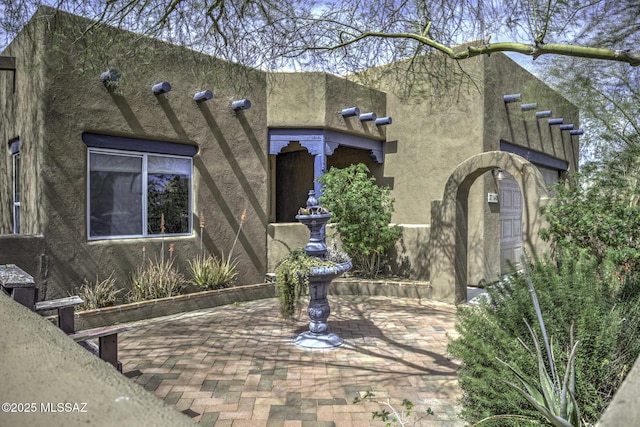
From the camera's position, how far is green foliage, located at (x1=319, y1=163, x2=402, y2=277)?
9.25 meters

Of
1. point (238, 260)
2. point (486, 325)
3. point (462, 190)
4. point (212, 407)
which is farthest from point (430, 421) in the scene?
point (238, 260)

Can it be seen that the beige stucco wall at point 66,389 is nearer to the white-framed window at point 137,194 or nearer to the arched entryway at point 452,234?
the white-framed window at point 137,194

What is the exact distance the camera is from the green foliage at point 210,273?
819 cm

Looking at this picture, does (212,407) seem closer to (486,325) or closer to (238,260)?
(486,325)

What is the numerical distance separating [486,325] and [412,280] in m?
6.19

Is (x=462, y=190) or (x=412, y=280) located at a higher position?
(x=462, y=190)

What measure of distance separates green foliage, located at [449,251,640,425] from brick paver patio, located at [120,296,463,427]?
79 cm

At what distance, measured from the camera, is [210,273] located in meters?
8.24

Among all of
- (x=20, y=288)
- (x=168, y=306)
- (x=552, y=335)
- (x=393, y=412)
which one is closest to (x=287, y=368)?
(x=393, y=412)

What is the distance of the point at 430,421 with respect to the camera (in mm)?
3646

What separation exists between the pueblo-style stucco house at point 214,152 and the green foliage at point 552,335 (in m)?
1.38

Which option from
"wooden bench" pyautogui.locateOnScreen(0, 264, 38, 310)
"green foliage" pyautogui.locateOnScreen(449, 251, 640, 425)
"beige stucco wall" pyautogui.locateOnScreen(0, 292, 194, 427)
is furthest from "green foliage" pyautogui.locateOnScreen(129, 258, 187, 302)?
"beige stucco wall" pyautogui.locateOnScreen(0, 292, 194, 427)

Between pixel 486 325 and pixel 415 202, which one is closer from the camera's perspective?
pixel 486 325

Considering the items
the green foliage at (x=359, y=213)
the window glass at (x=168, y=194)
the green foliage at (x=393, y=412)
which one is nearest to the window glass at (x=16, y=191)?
the window glass at (x=168, y=194)
